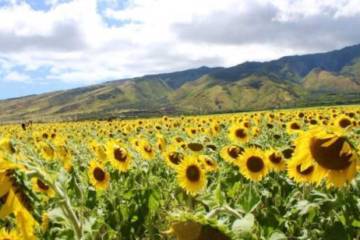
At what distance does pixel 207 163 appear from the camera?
31.9 feet

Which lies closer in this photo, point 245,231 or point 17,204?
point 245,231

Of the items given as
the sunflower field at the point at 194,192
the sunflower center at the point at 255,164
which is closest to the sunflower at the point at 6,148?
the sunflower field at the point at 194,192

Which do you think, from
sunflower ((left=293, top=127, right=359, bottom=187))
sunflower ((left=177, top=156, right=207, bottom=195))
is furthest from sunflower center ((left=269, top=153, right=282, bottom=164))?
sunflower ((left=293, top=127, right=359, bottom=187))

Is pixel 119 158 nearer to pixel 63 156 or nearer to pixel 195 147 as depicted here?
pixel 63 156

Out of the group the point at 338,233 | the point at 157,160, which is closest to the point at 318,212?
the point at 338,233

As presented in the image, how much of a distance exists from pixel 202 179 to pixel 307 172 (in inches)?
77.7

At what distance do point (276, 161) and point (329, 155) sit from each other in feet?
15.3

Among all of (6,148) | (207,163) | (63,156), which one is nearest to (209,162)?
(207,163)

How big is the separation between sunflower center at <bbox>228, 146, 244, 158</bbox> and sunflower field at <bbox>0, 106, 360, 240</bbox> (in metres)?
0.02

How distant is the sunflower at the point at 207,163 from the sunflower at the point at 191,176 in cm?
51

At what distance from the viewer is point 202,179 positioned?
837 cm

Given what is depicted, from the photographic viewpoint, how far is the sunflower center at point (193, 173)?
8391mm

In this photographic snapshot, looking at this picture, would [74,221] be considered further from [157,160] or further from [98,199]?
[157,160]

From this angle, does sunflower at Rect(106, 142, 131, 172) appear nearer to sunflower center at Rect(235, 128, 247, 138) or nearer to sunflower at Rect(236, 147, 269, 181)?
sunflower at Rect(236, 147, 269, 181)
